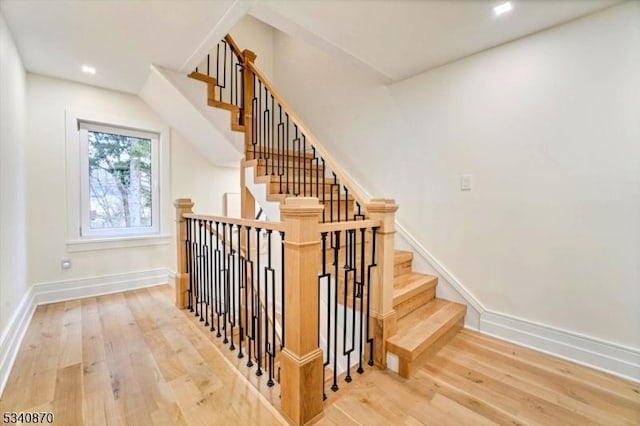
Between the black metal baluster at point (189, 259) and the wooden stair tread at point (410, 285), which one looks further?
the black metal baluster at point (189, 259)

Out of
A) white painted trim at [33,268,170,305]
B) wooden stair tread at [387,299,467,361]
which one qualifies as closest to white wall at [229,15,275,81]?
white painted trim at [33,268,170,305]

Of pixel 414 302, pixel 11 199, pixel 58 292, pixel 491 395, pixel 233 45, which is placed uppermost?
pixel 233 45

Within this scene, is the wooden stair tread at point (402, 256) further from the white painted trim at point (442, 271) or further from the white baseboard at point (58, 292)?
the white baseboard at point (58, 292)

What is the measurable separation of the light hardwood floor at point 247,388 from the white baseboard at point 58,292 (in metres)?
0.08

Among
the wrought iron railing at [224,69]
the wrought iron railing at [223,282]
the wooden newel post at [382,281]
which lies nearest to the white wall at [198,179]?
the wrought iron railing at [224,69]

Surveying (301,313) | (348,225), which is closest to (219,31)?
(348,225)

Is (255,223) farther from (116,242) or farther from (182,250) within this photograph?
(116,242)

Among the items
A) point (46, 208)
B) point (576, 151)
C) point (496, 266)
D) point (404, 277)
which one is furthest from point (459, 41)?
point (46, 208)

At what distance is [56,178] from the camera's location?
2.94 metres

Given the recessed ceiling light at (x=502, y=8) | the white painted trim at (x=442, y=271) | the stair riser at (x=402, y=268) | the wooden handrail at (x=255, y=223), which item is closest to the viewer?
the wooden handrail at (x=255, y=223)

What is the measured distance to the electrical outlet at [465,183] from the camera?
242 centimetres

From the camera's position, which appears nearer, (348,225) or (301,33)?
(348,225)

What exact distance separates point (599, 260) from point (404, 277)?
1306 millimetres

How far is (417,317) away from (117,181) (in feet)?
11.6
